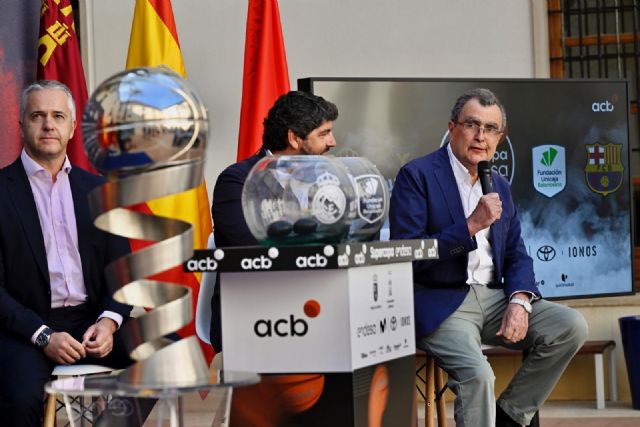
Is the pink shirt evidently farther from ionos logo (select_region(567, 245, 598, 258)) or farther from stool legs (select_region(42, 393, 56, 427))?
ionos logo (select_region(567, 245, 598, 258))

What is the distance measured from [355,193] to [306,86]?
301cm

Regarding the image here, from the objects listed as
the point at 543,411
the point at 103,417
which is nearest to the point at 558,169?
the point at 543,411

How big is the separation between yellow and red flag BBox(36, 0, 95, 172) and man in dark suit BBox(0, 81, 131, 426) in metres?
1.76

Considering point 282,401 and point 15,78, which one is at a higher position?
point 15,78

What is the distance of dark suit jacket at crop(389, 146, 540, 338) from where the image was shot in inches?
155

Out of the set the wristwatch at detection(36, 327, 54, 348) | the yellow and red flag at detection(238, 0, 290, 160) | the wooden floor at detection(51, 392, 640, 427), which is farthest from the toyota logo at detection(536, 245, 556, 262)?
the wristwatch at detection(36, 327, 54, 348)

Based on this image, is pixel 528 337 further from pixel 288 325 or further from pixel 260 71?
pixel 260 71

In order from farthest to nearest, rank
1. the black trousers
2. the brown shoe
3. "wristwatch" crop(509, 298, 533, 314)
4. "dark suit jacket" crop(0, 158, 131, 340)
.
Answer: the brown shoe → "wristwatch" crop(509, 298, 533, 314) → "dark suit jacket" crop(0, 158, 131, 340) → the black trousers

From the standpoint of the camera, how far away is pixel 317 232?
9.39ft

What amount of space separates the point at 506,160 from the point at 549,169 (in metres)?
0.26

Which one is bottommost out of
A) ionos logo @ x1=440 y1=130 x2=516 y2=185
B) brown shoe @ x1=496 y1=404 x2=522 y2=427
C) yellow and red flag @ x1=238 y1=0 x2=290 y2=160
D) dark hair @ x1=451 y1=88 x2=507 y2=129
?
brown shoe @ x1=496 y1=404 x2=522 y2=427

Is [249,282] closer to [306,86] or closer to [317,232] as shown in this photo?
[317,232]

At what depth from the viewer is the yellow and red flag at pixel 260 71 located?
19.9 ft

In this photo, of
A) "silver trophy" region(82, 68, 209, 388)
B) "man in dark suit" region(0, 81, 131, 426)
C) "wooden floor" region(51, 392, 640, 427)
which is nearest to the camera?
"silver trophy" region(82, 68, 209, 388)
